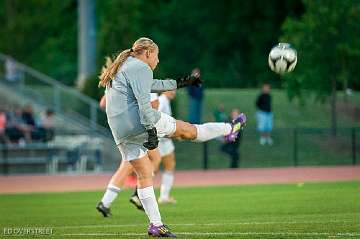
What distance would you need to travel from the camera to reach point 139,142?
15.3 meters

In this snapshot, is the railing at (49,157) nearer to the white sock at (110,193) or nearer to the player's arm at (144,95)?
the white sock at (110,193)

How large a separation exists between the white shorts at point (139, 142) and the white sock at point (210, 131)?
0.37 metres

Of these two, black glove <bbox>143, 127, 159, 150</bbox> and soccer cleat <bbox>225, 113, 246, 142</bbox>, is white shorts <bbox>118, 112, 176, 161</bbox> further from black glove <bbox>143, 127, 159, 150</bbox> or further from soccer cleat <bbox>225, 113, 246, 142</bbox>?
soccer cleat <bbox>225, 113, 246, 142</bbox>

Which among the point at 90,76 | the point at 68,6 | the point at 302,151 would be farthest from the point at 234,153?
the point at 68,6

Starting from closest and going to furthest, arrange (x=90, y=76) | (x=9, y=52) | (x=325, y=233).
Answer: (x=325, y=233)
(x=90, y=76)
(x=9, y=52)

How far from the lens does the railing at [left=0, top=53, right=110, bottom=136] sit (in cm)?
3997

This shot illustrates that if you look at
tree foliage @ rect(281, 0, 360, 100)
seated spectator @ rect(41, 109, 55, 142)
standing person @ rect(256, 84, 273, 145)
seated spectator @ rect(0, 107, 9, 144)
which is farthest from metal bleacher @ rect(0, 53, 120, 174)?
tree foliage @ rect(281, 0, 360, 100)

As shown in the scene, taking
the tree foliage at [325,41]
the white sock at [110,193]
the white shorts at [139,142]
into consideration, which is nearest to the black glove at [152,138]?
the white shorts at [139,142]

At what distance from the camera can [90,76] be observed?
44875 millimetres

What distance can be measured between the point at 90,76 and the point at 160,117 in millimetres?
29636

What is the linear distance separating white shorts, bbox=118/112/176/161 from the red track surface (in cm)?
1433

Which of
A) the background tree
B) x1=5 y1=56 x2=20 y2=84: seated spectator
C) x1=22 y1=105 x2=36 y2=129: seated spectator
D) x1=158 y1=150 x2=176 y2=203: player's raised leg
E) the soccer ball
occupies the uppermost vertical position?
the background tree

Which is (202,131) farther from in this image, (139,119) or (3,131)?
(3,131)

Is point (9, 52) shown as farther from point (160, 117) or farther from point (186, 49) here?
point (160, 117)
